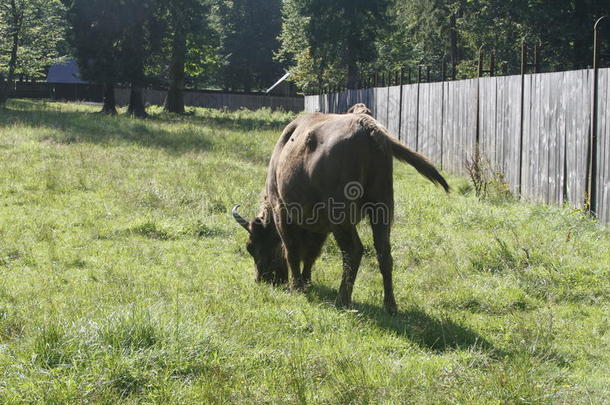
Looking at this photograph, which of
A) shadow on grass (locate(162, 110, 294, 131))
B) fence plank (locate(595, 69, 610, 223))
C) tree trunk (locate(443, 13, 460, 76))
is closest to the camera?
fence plank (locate(595, 69, 610, 223))

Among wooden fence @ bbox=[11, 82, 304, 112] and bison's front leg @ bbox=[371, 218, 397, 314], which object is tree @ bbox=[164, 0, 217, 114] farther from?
bison's front leg @ bbox=[371, 218, 397, 314]

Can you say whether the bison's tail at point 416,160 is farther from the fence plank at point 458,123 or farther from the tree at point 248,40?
the tree at point 248,40

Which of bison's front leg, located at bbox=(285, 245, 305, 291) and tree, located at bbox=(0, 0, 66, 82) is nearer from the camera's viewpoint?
bison's front leg, located at bbox=(285, 245, 305, 291)

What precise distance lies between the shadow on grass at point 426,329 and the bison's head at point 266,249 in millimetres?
1377

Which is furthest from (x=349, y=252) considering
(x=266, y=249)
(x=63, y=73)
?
(x=63, y=73)

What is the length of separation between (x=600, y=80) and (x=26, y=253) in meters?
7.74

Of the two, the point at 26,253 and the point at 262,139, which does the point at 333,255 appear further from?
the point at 262,139

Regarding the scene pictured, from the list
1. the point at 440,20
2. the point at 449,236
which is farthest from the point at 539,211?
the point at 440,20

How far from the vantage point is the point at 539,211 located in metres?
10.4

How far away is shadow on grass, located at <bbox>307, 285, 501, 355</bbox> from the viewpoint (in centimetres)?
541

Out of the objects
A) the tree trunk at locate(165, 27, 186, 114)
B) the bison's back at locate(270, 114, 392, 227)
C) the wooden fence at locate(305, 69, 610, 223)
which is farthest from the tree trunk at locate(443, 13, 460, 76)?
the bison's back at locate(270, 114, 392, 227)

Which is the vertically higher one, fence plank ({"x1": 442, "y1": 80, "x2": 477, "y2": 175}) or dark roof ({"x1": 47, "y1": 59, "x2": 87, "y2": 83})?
dark roof ({"x1": 47, "y1": 59, "x2": 87, "y2": 83})

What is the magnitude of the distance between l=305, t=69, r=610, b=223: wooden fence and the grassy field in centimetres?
64

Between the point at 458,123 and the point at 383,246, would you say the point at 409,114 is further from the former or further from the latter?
the point at 383,246
